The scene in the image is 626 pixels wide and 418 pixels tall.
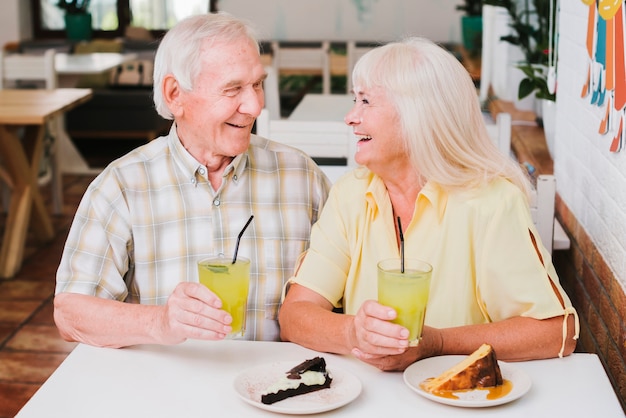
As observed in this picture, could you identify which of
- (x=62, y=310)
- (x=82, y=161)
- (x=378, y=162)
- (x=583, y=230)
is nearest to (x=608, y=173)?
(x=583, y=230)

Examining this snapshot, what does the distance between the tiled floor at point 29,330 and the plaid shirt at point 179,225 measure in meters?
1.32

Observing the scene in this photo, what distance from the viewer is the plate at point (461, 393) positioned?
4.62 feet

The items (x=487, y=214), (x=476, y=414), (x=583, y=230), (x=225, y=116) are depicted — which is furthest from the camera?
(x=583, y=230)

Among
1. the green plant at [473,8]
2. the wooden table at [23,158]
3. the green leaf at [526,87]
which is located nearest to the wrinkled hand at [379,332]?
the green leaf at [526,87]

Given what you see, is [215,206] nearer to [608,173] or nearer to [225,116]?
[225,116]

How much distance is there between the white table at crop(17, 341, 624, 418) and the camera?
4.64 feet

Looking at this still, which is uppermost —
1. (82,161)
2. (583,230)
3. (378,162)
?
(378,162)

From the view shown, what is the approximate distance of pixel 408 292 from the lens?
1.43m

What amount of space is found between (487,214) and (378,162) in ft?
0.81

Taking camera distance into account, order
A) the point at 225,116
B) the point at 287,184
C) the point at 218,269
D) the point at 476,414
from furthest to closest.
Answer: the point at 287,184 → the point at 225,116 → the point at 218,269 → the point at 476,414

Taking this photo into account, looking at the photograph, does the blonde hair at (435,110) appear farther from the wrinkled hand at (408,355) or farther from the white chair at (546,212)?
the white chair at (546,212)

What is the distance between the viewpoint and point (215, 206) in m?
1.98

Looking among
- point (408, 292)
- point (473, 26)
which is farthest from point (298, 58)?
point (408, 292)

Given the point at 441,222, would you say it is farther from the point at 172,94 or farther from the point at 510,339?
the point at 172,94
